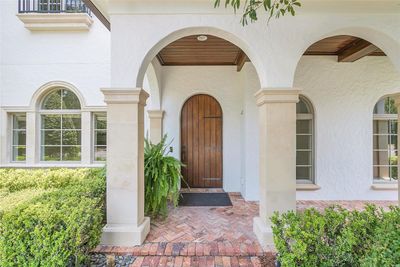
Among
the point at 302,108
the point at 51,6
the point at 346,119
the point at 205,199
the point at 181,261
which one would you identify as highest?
the point at 51,6

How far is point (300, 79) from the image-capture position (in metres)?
4.88

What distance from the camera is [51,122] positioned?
602 centimetres

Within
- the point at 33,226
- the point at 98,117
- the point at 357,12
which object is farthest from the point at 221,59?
the point at 33,226

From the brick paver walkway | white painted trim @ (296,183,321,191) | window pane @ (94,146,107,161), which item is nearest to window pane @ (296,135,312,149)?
white painted trim @ (296,183,321,191)

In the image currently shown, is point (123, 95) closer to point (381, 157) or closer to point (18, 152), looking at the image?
point (18, 152)

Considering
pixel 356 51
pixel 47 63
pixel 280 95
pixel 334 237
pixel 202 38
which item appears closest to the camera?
pixel 334 237

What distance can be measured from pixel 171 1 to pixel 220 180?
4021 millimetres

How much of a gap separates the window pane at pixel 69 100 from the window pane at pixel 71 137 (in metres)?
0.69

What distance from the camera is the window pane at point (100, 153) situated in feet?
19.7

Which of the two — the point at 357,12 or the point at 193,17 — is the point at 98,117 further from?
the point at 357,12

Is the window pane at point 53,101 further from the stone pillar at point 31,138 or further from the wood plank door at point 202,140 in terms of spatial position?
the wood plank door at point 202,140

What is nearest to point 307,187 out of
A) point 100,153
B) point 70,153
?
point 100,153

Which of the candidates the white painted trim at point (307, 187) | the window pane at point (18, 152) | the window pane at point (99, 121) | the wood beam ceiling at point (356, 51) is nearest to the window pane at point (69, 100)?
the window pane at point (99, 121)

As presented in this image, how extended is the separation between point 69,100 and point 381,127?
24.8ft
